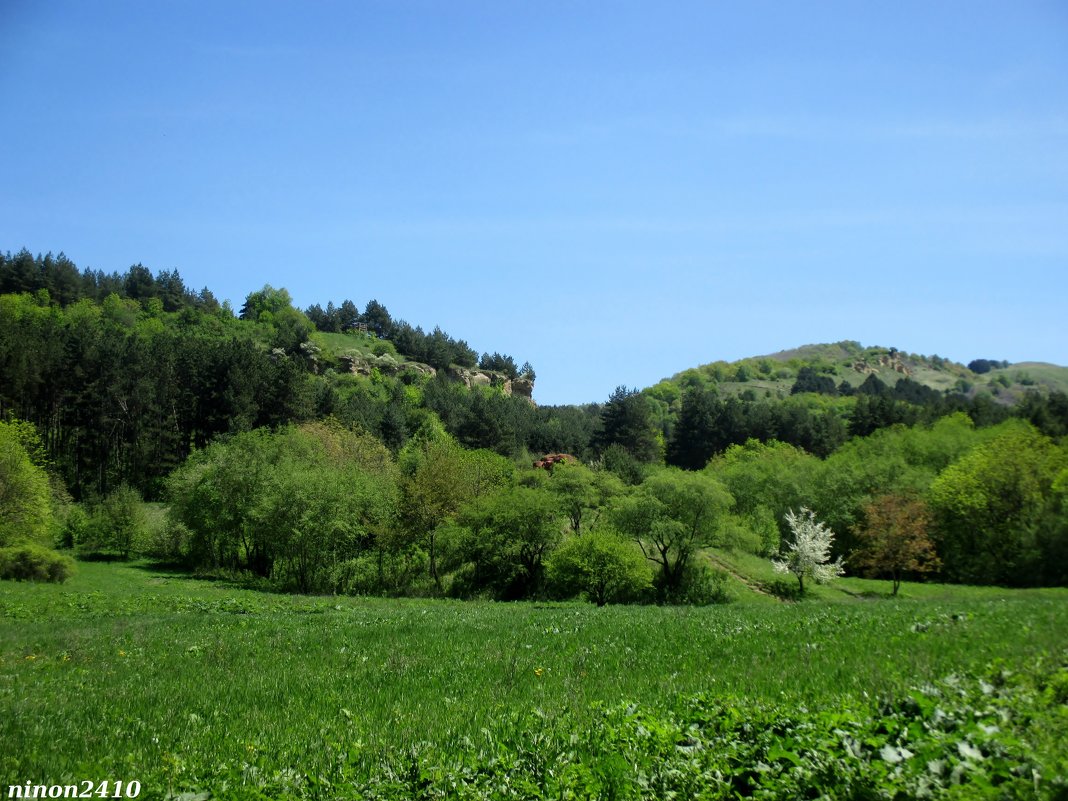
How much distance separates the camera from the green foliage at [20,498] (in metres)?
49.5

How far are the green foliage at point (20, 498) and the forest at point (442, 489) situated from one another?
161 millimetres

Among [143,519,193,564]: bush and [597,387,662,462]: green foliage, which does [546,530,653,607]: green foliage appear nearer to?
[143,519,193,564]: bush

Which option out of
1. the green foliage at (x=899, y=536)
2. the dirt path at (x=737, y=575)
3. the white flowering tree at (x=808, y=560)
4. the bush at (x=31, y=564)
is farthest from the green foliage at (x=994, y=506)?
the bush at (x=31, y=564)

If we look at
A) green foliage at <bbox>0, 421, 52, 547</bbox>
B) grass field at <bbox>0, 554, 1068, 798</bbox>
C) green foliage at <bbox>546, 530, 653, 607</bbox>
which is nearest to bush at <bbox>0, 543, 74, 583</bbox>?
green foliage at <bbox>0, 421, 52, 547</bbox>

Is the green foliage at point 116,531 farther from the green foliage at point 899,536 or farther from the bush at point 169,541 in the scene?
the green foliage at point 899,536

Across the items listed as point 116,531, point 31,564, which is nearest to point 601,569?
point 31,564

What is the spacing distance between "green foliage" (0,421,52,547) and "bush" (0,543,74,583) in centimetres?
318

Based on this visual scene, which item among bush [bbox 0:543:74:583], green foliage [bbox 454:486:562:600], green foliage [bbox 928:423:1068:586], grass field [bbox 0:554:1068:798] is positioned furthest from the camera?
green foliage [bbox 928:423:1068:586]

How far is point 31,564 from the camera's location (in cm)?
4472

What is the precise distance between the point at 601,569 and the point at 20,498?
4363 centimetres

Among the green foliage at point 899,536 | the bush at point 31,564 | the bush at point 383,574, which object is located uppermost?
the green foliage at point 899,536

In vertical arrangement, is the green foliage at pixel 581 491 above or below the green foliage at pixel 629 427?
below

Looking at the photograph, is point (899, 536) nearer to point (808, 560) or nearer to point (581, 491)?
point (808, 560)

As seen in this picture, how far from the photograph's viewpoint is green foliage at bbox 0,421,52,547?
49531mm
